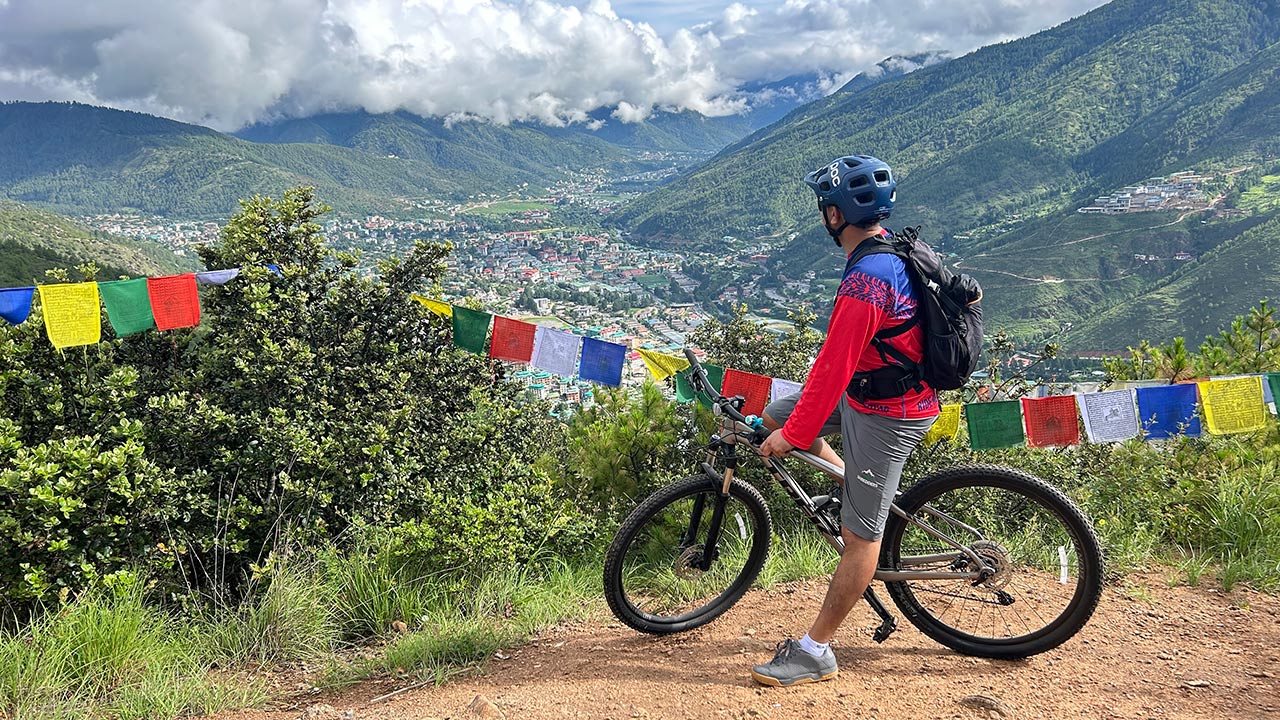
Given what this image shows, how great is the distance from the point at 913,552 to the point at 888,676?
21.9 inches

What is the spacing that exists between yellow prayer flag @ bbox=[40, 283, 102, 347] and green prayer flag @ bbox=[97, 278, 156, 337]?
3.0 inches

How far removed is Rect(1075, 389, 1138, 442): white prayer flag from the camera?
512 cm

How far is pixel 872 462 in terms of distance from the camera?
2.45 meters

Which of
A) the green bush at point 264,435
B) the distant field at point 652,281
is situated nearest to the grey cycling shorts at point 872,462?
the green bush at point 264,435

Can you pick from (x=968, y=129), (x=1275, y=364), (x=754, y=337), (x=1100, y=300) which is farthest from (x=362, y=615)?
(x=968, y=129)

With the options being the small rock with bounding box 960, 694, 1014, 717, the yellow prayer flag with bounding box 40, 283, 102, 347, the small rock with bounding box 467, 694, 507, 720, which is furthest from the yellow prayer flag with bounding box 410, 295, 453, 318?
the small rock with bounding box 960, 694, 1014, 717

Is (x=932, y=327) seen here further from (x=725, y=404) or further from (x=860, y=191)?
(x=725, y=404)

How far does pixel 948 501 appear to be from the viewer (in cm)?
293

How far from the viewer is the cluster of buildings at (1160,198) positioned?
69438 millimetres

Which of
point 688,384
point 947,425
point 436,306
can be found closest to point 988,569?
point 947,425

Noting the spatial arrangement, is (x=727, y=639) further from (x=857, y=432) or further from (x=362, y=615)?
(x=362, y=615)

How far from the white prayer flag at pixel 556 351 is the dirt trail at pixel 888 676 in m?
2.84

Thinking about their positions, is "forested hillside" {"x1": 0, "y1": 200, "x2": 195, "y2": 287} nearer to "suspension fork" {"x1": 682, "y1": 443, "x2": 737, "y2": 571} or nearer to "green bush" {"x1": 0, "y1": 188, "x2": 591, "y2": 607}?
"green bush" {"x1": 0, "y1": 188, "x2": 591, "y2": 607}

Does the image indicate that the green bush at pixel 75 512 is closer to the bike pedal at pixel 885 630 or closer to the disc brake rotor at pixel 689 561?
the disc brake rotor at pixel 689 561
